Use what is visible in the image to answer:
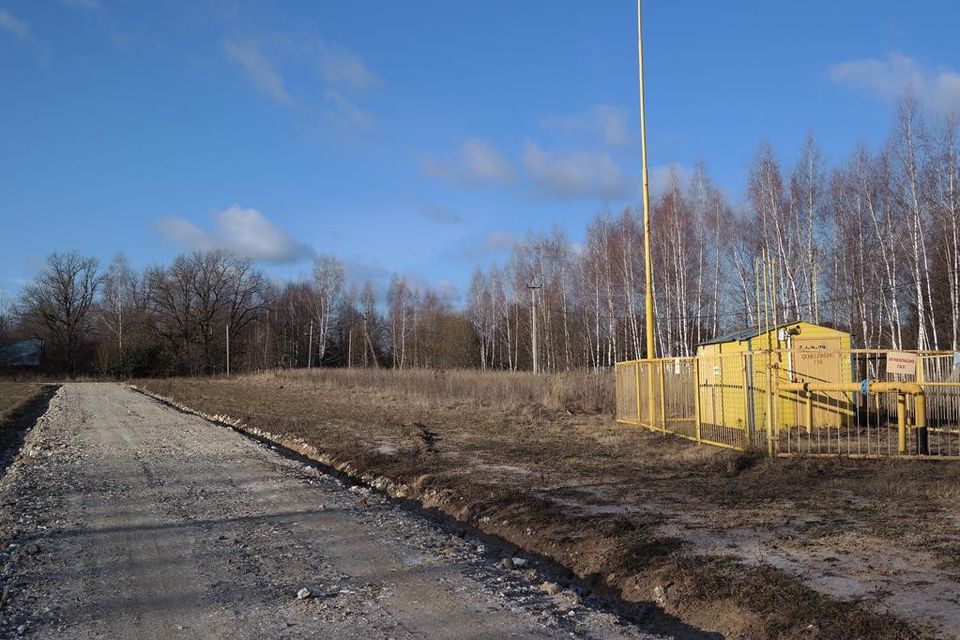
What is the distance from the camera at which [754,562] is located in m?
6.76

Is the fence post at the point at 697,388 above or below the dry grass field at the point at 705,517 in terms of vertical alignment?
above

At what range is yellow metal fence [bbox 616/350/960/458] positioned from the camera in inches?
503

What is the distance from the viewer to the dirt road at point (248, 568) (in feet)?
18.1

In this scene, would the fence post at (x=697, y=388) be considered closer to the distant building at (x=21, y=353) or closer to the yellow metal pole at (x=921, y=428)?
the yellow metal pole at (x=921, y=428)

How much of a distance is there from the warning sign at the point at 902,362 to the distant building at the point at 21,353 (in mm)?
→ 92460

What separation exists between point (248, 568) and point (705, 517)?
5062 mm

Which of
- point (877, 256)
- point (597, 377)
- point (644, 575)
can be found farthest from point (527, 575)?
point (877, 256)

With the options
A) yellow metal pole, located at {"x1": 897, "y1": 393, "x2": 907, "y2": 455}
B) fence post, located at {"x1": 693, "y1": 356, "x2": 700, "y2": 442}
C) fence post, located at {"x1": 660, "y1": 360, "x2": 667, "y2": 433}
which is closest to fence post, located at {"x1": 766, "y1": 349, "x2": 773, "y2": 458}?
yellow metal pole, located at {"x1": 897, "y1": 393, "x2": 907, "y2": 455}

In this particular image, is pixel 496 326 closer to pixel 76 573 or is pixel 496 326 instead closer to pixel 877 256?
pixel 877 256

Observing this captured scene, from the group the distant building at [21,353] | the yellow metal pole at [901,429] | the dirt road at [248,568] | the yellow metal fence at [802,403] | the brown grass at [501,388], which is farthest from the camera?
the distant building at [21,353]

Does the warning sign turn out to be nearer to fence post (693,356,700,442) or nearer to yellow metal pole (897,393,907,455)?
yellow metal pole (897,393,907,455)

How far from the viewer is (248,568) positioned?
707 cm

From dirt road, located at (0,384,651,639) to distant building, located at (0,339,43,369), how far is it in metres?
85.6

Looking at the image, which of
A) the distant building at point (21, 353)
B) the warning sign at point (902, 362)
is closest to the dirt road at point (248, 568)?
the warning sign at point (902, 362)
